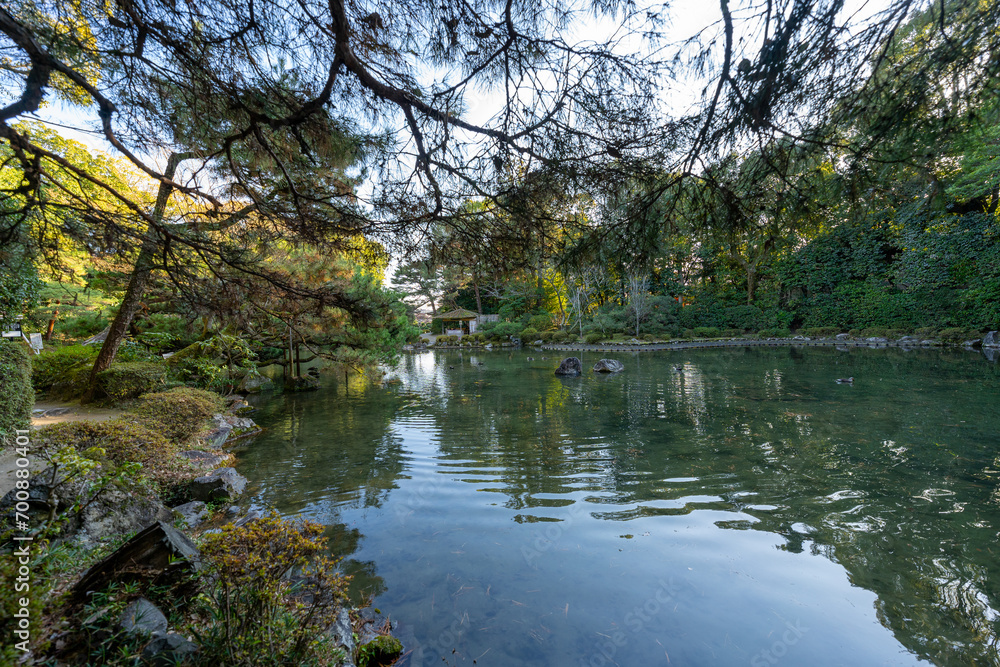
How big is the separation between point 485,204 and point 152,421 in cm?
498

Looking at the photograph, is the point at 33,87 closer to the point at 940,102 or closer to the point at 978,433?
the point at 940,102

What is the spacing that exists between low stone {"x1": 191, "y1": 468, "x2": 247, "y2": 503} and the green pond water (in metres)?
0.22

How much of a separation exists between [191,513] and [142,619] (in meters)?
2.23

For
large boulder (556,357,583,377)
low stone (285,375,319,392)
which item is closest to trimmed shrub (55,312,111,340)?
low stone (285,375,319,392)

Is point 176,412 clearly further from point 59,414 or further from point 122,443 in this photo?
point 59,414

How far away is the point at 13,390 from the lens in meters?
4.13

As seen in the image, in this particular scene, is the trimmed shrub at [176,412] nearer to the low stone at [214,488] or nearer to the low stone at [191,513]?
the low stone at [214,488]

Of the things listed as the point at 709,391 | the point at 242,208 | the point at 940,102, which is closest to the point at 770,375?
the point at 709,391

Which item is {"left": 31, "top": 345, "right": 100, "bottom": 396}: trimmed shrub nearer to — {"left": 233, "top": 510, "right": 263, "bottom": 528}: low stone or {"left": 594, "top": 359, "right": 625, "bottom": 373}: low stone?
{"left": 233, "top": 510, "right": 263, "bottom": 528}: low stone

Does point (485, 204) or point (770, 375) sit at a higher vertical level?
point (485, 204)

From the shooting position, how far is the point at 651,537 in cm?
310

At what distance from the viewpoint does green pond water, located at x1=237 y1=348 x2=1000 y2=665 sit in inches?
85.1

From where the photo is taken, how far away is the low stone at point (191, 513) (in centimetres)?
333

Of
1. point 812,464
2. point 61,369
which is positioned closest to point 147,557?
point 812,464
